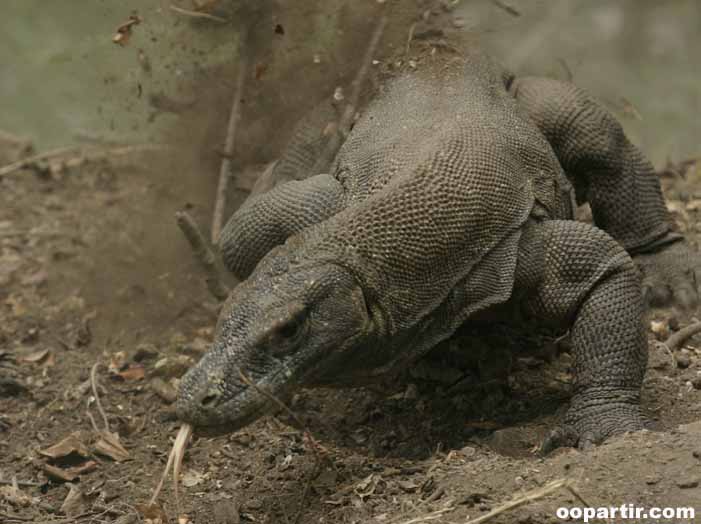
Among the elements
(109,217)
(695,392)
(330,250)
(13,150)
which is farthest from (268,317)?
(13,150)

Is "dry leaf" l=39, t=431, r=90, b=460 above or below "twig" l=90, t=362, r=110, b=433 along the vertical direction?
above

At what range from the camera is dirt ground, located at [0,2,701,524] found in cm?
368

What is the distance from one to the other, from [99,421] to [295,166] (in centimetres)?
176

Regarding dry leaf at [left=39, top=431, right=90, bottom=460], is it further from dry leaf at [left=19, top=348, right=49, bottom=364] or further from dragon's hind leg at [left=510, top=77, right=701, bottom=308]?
dragon's hind leg at [left=510, top=77, right=701, bottom=308]

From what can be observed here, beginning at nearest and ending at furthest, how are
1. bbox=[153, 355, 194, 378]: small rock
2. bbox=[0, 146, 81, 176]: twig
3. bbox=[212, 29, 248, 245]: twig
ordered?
bbox=[153, 355, 194, 378]: small rock
bbox=[212, 29, 248, 245]: twig
bbox=[0, 146, 81, 176]: twig

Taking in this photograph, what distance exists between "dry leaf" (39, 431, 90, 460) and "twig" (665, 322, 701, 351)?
108 inches

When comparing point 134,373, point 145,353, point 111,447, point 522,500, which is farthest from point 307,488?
point 145,353

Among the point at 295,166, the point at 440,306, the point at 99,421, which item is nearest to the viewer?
the point at 440,306

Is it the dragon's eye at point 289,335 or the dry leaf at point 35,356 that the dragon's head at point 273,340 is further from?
the dry leaf at point 35,356

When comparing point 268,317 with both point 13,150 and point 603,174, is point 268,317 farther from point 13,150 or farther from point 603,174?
point 13,150

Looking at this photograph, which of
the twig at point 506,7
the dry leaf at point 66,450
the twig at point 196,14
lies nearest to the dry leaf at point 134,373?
the dry leaf at point 66,450

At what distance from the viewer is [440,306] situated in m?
4.26

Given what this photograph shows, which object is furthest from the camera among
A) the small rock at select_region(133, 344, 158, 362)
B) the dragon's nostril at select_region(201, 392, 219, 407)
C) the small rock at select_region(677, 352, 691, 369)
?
the small rock at select_region(133, 344, 158, 362)

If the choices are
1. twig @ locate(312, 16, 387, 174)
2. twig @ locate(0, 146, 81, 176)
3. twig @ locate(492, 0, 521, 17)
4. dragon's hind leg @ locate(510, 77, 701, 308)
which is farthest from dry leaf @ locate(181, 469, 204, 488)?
twig @ locate(0, 146, 81, 176)
